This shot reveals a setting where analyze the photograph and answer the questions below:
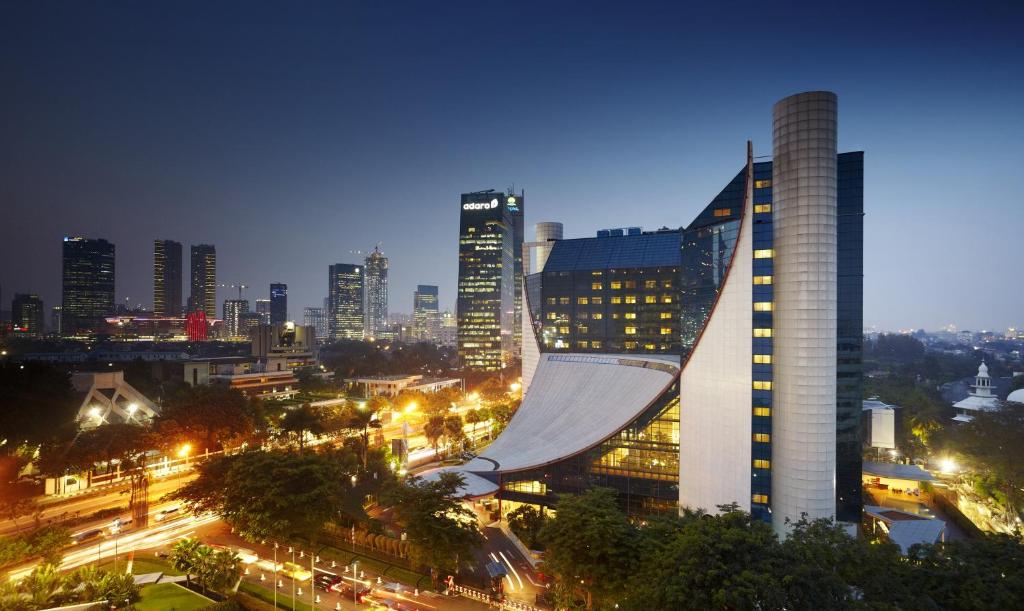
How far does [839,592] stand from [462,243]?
164085 mm

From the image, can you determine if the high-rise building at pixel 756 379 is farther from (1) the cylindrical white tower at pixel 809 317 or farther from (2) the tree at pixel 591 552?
(2) the tree at pixel 591 552

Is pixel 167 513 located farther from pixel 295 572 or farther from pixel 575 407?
pixel 575 407

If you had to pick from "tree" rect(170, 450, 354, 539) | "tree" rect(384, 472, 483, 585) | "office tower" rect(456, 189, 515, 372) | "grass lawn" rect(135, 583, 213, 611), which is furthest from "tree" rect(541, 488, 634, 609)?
"office tower" rect(456, 189, 515, 372)

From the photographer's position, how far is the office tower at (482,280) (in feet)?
572

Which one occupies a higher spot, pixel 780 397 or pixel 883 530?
pixel 780 397

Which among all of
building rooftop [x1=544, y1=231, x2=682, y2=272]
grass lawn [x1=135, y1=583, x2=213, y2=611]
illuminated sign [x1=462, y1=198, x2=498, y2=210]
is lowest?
grass lawn [x1=135, y1=583, x2=213, y2=611]

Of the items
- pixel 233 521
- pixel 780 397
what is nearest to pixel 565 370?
pixel 780 397

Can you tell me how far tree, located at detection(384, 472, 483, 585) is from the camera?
35156mm

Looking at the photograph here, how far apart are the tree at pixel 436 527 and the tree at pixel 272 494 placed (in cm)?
657

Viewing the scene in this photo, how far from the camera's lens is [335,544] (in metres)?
43.4

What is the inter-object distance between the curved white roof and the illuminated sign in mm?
113669

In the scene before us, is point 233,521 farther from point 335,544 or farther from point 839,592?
point 839,592

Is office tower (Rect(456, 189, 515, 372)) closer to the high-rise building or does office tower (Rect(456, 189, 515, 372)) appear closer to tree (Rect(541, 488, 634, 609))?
the high-rise building

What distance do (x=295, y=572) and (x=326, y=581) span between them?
2717 millimetres
